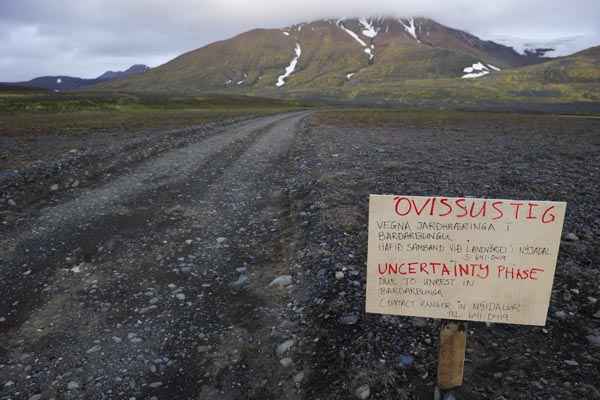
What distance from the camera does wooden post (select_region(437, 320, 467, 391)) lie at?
412cm

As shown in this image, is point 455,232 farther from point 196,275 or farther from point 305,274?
point 196,275

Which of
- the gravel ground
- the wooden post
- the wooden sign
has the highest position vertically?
the wooden sign

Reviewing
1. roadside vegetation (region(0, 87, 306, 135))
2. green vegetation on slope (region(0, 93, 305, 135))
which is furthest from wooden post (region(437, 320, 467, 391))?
green vegetation on slope (region(0, 93, 305, 135))

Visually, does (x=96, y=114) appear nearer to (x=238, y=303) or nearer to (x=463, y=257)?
(x=238, y=303)

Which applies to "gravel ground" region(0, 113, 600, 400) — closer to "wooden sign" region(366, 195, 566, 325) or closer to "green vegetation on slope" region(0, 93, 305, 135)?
"wooden sign" region(366, 195, 566, 325)

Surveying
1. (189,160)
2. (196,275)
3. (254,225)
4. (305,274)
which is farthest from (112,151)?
(305,274)

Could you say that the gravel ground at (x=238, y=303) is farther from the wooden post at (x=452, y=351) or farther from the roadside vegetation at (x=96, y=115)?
the roadside vegetation at (x=96, y=115)

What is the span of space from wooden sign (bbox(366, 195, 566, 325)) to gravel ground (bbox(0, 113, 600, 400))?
1.10 meters

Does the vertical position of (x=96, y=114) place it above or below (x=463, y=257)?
below

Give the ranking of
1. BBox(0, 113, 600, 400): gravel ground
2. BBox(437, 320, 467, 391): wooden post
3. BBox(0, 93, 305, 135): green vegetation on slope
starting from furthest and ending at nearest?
BBox(0, 93, 305, 135): green vegetation on slope < BBox(0, 113, 600, 400): gravel ground < BBox(437, 320, 467, 391): wooden post

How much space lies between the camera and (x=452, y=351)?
4145 mm

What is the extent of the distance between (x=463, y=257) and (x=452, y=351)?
3.53 ft

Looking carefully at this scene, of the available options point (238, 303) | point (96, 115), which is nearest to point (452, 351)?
point (238, 303)

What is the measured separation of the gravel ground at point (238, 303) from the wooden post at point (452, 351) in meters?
0.26
